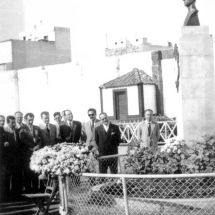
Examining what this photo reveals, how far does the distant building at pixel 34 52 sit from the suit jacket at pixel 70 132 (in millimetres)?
29593

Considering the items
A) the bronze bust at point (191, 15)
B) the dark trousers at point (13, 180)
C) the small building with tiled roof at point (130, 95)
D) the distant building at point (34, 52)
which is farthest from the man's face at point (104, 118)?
the distant building at point (34, 52)

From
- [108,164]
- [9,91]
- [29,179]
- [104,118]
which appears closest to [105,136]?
[104,118]

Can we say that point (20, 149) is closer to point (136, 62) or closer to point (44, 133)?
point (44, 133)

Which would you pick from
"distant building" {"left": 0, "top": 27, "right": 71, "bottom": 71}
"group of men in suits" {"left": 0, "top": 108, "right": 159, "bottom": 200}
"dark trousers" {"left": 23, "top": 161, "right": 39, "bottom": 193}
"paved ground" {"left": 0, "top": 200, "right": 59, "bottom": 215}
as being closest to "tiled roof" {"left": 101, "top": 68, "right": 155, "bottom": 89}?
"distant building" {"left": 0, "top": 27, "right": 71, "bottom": 71}

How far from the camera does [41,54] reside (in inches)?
1670

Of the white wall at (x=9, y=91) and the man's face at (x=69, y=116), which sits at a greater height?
the white wall at (x=9, y=91)

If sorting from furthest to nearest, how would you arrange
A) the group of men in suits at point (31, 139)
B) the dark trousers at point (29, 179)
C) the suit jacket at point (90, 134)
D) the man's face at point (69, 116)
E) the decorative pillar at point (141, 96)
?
the decorative pillar at point (141, 96), the man's face at point (69, 116), the dark trousers at point (29, 179), the suit jacket at point (90, 134), the group of men in suits at point (31, 139)

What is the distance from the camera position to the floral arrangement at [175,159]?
612 cm

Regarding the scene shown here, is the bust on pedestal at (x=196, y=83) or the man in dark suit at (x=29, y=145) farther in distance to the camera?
the man in dark suit at (x=29, y=145)

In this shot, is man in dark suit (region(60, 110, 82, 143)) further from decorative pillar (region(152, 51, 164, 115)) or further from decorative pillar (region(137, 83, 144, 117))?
Result: decorative pillar (region(152, 51, 164, 115))

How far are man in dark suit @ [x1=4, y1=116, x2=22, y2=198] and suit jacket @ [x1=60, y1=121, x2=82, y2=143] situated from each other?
99cm

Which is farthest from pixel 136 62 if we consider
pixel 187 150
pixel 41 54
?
pixel 187 150

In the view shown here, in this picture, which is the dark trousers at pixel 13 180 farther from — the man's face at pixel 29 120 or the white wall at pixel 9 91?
the white wall at pixel 9 91

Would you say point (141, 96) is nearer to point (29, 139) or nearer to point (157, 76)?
point (157, 76)
